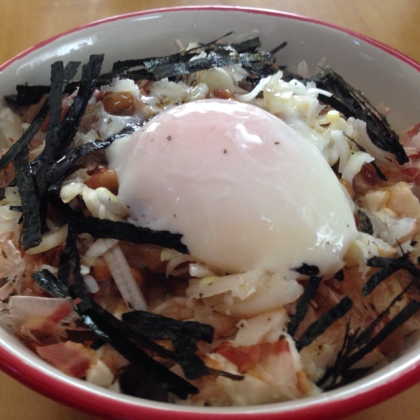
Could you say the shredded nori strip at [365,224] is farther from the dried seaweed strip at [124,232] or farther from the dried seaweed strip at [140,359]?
the dried seaweed strip at [140,359]

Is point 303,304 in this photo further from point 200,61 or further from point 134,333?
point 200,61

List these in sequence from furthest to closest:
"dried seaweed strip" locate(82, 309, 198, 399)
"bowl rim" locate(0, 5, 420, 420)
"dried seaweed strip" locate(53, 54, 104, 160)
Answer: "dried seaweed strip" locate(53, 54, 104, 160), "dried seaweed strip" locate(82, 309, 198, 399), "bowl rim" locate(0, 5, 420, 420)

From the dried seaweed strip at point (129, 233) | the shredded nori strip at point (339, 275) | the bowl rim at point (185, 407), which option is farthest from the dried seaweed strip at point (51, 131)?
the shredded nori strip at point (339, 275)

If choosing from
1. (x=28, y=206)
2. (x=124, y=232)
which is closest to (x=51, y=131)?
(x=28, y=206)

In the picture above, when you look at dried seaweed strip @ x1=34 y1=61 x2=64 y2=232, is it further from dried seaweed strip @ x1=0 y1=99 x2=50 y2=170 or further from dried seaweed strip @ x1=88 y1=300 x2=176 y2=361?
dried seaweed strip @ x1=88 y1=300 x2=176 y2=361

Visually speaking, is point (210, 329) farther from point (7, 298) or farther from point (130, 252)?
point (7, 298)

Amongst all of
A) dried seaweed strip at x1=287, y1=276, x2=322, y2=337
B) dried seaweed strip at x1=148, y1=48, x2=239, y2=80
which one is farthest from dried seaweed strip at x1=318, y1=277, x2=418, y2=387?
dried seaweed strip at x1=148, y1=48, x2=239, y2=80

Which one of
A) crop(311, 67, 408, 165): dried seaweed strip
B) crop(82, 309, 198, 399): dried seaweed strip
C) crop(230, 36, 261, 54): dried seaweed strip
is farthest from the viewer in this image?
crop(230, 36, 261, 54): dried seaweed strip
